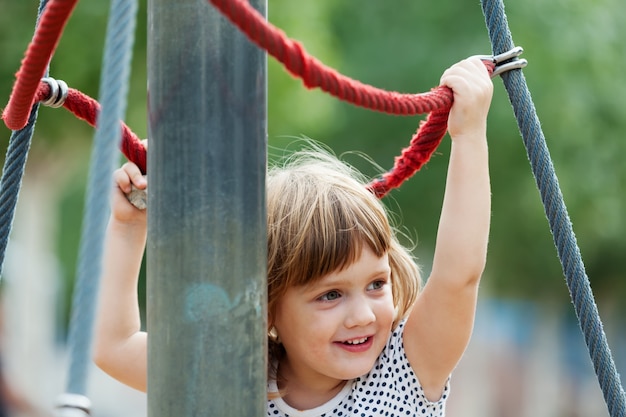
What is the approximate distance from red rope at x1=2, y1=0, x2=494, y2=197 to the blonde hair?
0.10 m

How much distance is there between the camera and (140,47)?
689cm

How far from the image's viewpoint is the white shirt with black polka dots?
2.15 meters

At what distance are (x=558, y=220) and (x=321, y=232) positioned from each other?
48cm

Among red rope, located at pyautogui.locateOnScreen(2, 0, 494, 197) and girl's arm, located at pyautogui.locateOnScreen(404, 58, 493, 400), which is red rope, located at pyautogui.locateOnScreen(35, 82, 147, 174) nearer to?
red rope, located at pyautogui.locateOnScreen(2, 0, 494, 197)

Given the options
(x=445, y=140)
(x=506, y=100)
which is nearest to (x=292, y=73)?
(x=445, y=140)

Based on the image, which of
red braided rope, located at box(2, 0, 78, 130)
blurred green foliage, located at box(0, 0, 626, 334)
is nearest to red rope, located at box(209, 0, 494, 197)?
red braided rope, located at box(2, 0, 78, 130)

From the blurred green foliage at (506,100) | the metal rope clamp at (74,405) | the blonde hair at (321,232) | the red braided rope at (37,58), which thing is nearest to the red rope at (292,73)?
the red braided rope at (37,58)

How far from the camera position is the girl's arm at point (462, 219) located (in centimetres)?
194

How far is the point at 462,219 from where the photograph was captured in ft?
6.47

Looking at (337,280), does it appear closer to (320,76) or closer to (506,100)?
(320,76)

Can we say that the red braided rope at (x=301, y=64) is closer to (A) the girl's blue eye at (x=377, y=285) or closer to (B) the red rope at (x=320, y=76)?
(B) the red rope at (x=320, y=76)

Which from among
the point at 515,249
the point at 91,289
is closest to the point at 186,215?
the point at 91,289

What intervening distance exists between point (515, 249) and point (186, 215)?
962 cm

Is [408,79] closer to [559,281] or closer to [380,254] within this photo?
[559,281]
